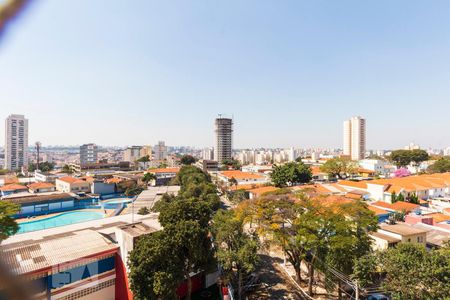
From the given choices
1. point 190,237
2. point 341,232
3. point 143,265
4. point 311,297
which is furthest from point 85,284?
point 341,232

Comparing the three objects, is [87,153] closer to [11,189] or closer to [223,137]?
[223,137]

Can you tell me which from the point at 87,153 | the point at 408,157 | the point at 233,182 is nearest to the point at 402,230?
the point at 233,182

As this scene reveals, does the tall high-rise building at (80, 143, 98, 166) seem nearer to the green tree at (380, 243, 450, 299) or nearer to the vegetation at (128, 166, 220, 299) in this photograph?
the vegetation at (128, 166, 220, 299)

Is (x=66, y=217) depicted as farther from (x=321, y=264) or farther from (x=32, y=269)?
(x=321, y=264)

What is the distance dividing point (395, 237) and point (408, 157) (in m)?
39.0

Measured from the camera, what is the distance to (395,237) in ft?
39.2

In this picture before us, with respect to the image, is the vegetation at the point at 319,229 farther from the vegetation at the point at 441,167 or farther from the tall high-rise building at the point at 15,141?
the tall high-rise building at the point at 15,141

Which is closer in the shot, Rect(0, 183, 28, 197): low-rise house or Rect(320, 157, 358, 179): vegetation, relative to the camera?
Rect(0, 183, 28, 197): low-rise house

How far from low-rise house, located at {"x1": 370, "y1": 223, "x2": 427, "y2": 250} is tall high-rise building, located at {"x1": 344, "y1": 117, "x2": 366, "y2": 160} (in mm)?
65204

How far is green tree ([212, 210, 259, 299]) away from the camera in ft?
29.6

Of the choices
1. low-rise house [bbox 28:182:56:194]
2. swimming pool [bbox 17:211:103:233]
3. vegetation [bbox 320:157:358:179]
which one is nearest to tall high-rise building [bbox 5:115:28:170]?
low-rise house [bbox 28:182:56:194]

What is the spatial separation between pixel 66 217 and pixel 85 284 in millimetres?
17483

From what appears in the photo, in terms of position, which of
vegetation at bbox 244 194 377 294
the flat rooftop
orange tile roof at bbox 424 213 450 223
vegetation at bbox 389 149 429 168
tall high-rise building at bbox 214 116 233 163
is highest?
tall high-rise building at bbox 214 116 233 163

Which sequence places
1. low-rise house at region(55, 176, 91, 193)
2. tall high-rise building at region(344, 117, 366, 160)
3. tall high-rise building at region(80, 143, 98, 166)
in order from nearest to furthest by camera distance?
low-rise house at region(55, 176, 91, 193), tall high-rise building at region(344, 117, 366, 160), tall high-rise building at region(80, 143, 98, 166)
